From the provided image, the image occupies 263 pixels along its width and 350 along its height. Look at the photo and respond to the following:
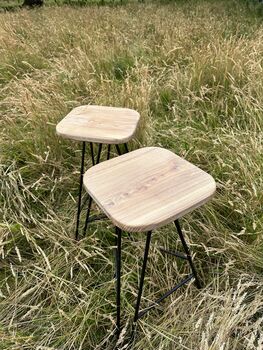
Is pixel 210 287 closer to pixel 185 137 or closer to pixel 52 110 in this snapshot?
pixel 185 137

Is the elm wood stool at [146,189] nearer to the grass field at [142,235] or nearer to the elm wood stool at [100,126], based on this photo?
the elm wood stool at [100,126]

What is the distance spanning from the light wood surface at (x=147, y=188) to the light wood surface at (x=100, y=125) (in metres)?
0.17

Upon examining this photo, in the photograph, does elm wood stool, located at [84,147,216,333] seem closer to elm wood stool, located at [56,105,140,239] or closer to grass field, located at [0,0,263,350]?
elm wood stool, located at [56,105,140,239]

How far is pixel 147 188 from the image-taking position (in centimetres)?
126

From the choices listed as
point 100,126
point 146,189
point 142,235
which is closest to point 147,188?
point 146,189

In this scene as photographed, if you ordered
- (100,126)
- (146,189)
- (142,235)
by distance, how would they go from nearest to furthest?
(146,189) < (100,126) < (142,235)

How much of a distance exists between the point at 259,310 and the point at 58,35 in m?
4.35

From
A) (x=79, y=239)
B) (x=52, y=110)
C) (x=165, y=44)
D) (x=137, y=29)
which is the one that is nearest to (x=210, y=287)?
(x=79, y=239)

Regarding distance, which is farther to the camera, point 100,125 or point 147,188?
point 100,125

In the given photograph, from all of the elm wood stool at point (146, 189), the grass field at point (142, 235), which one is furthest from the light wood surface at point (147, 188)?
the grass field at point (142, 235)

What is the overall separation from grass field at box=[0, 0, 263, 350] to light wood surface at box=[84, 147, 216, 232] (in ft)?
1.57

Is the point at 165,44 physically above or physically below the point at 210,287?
above

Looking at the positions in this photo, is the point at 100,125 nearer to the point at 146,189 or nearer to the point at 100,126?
the point at 100,126

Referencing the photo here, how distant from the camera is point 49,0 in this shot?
13.5 metres
